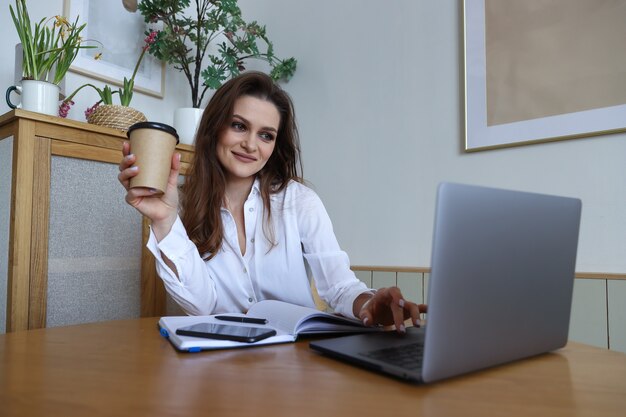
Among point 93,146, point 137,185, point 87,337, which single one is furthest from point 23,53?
point 87,337

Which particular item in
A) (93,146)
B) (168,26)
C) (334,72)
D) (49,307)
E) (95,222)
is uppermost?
(168,26)

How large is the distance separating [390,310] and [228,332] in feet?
1.07

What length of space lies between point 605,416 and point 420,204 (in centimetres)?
140

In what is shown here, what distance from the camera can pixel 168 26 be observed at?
6.77 ft

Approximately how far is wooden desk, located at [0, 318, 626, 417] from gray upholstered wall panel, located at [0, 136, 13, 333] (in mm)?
880

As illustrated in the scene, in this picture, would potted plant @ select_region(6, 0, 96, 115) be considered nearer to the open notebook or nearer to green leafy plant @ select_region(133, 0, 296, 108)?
green leafy plant @ select_region(133, 0, 296, 108)

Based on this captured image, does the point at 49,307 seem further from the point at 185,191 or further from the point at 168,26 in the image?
the point at 168,26

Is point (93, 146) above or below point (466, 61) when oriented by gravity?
below

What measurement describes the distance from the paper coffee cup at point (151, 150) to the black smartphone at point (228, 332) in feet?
0.89

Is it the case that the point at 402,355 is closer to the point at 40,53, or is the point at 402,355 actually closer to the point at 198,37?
the point at 40,53

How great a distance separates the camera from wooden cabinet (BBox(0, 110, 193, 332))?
144cm

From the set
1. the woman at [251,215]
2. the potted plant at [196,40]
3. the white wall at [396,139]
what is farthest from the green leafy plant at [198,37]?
the woman at [251,215]

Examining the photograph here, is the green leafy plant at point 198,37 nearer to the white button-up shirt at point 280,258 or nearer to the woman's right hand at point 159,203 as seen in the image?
the white button-up shirt at point 280,258

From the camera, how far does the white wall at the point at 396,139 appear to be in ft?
4.78
